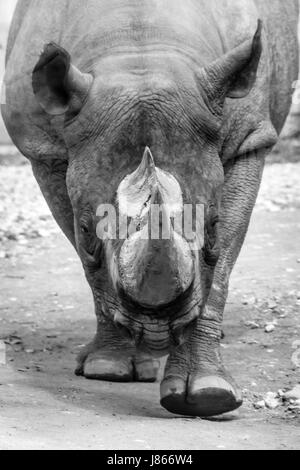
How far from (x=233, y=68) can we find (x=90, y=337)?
7.68ft

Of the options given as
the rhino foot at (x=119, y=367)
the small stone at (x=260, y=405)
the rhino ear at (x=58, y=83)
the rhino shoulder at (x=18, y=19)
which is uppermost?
the rhino shoulder at (x=18, y=19)

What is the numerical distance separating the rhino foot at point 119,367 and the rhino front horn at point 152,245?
1.36 m

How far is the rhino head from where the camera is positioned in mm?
4684

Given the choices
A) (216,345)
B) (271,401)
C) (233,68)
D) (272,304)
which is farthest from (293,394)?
(272,304)

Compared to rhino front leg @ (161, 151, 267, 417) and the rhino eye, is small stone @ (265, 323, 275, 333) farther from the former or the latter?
the rhino eye

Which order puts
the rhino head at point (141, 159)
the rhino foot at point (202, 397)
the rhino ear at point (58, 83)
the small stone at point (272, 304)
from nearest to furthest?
the rhino head at point (141, 159) → the rhino ear at point (58, 83) → the rhino foot at point (202, 397) → the small stone at point (272, 304)

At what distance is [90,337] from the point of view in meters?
7.03

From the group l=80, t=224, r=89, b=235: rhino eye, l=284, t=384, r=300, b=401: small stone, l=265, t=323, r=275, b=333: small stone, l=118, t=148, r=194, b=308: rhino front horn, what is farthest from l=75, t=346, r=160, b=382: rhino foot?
l=118, t=148, r=194, b=308: rhino front horn

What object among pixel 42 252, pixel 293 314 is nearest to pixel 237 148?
pixel 293 314

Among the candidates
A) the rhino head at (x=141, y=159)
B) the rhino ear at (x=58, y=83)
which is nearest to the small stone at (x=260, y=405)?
the rhino head at (x=141, y=159)

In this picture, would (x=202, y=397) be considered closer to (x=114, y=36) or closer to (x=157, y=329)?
(x=157, y=329)

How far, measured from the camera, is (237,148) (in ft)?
18.9

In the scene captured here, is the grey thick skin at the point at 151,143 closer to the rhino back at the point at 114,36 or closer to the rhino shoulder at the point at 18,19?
the rhino back at the point at 114,36

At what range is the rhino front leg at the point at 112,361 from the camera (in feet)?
19.5
